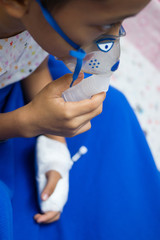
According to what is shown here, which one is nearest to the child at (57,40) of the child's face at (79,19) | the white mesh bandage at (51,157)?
the child's face at (79,19)

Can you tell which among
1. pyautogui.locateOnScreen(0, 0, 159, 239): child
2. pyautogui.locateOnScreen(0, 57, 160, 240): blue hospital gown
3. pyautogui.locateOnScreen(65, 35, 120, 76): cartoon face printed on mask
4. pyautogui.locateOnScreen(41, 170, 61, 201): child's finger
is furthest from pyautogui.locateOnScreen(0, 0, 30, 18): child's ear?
pyautogui.locateOnScreen(41, 170, 61, 201): child's finger

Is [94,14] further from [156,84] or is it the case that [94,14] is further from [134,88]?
A: [156,84]

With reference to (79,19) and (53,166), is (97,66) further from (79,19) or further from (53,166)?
(53,166)

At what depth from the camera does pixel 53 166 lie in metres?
0.71

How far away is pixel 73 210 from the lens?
741 mm

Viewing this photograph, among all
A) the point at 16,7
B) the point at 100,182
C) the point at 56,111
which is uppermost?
the point at 16,7

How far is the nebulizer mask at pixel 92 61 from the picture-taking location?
44cm

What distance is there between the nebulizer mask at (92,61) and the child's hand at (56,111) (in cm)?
2

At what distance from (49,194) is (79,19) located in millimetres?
431

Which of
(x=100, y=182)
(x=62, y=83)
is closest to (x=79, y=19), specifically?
(x=62, y=83)

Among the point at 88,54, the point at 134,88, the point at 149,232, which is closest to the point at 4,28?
the point at 88,54

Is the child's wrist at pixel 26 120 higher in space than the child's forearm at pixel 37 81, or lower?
lower

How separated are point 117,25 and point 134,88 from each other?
1.10 m

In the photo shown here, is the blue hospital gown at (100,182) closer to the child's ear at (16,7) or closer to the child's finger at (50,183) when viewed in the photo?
the child's finger at (50,183)
